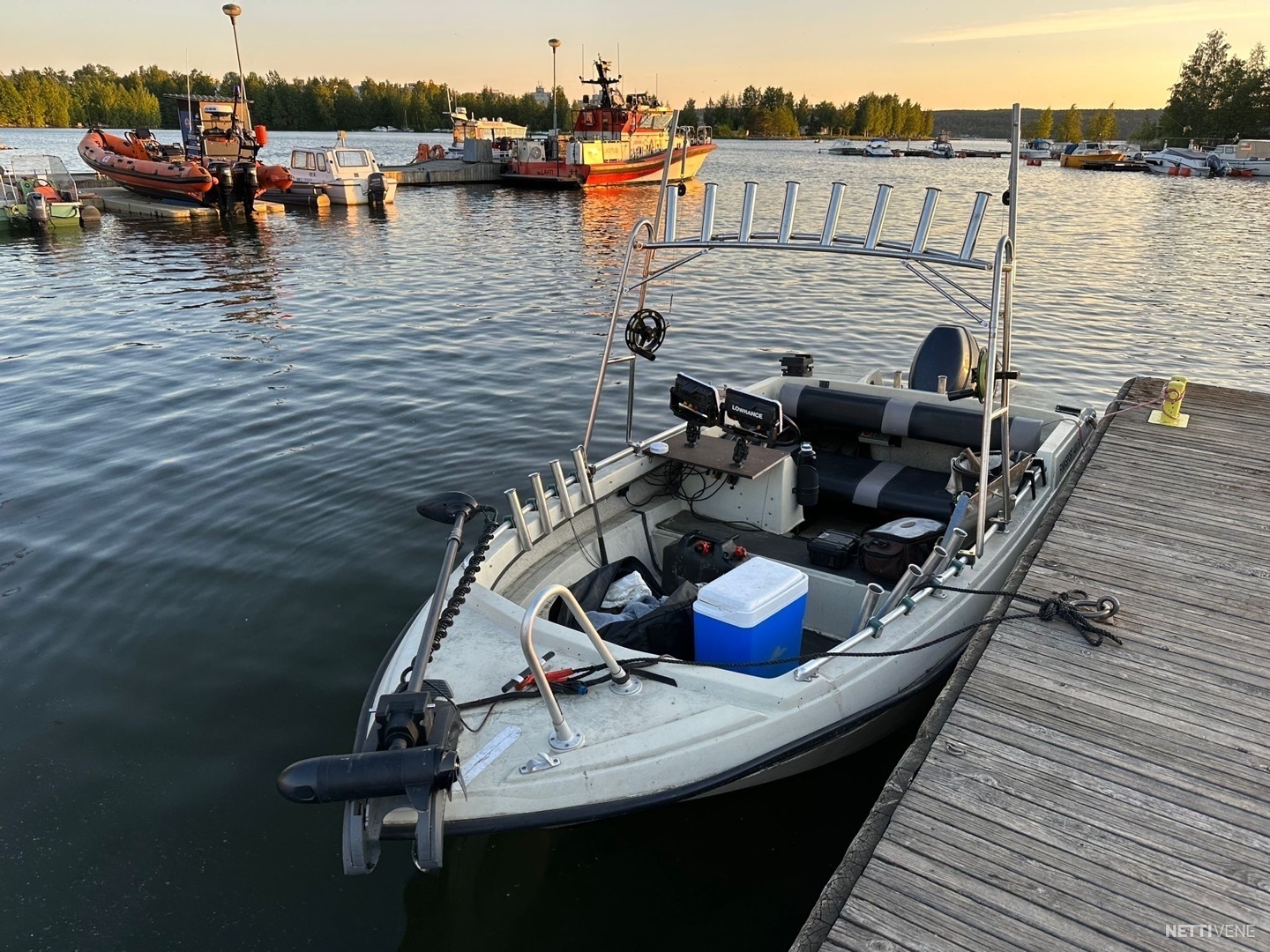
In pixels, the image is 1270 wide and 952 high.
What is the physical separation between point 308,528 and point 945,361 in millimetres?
6041

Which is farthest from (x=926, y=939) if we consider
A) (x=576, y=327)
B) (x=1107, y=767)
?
(x=576, y=327)

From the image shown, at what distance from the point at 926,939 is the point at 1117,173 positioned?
7358cm

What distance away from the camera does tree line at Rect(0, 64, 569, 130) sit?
10525cm

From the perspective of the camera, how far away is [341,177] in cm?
3375

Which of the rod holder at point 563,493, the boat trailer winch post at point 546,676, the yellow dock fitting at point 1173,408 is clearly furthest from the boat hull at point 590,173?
the boat trailer winch post at point 546,676

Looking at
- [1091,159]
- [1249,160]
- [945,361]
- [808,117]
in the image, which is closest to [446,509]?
[945,361]

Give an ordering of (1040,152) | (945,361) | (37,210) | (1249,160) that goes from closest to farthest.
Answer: (945,361)
(37,210)
(1249,160)
(1040,152)

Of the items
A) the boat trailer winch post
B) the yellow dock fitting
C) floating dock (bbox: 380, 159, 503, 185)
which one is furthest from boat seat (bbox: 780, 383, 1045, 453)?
floating dock (bbox: 380, 159, 503, 185)

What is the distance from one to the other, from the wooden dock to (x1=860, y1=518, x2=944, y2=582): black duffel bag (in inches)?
23.0

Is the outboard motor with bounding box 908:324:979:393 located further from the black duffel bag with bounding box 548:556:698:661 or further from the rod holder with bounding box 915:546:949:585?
the black duffel bag with bounding box 548:556:698:661

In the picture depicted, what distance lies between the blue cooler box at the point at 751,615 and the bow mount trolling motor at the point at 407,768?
130cm

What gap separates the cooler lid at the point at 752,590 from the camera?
3.94 metres

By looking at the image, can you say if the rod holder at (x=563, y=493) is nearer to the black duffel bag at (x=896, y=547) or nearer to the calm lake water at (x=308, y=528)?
the calm lake water at (x=308, y=528)

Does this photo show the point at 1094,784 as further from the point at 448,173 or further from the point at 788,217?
the point at 448,173
